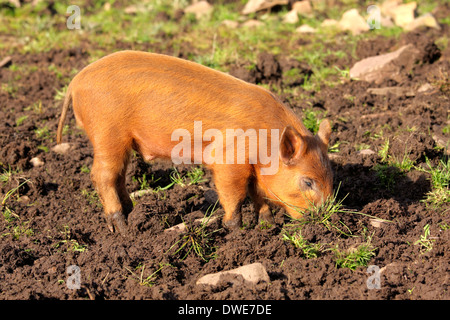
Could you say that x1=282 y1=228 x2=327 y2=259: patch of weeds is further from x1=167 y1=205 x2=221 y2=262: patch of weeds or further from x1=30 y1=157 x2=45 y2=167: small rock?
x1=30 y1=157 x2=45 y2=167: small rock

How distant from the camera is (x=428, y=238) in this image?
5.41 meters

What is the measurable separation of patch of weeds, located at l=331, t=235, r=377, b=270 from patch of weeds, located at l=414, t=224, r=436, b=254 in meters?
0.53

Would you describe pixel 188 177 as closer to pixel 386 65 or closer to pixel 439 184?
pixel 439 184

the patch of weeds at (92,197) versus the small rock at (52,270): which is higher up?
the small rock at (52,270)

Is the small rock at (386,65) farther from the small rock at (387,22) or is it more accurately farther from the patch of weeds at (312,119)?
the small rock at (387,22)

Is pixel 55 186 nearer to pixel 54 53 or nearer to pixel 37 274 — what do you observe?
pixel 37 274

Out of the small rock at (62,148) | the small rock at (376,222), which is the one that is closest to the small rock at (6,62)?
the small rock at (62,148)

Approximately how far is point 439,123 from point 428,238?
9.32 feet

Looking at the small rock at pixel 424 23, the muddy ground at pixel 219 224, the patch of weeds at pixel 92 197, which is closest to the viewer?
the muddy ground at pixel 219 224

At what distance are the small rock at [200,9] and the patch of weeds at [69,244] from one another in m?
7.41

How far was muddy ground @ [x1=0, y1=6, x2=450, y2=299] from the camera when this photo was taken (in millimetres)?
4770

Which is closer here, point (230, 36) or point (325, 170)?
point (325, 170)

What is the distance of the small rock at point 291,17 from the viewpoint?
11680mm
